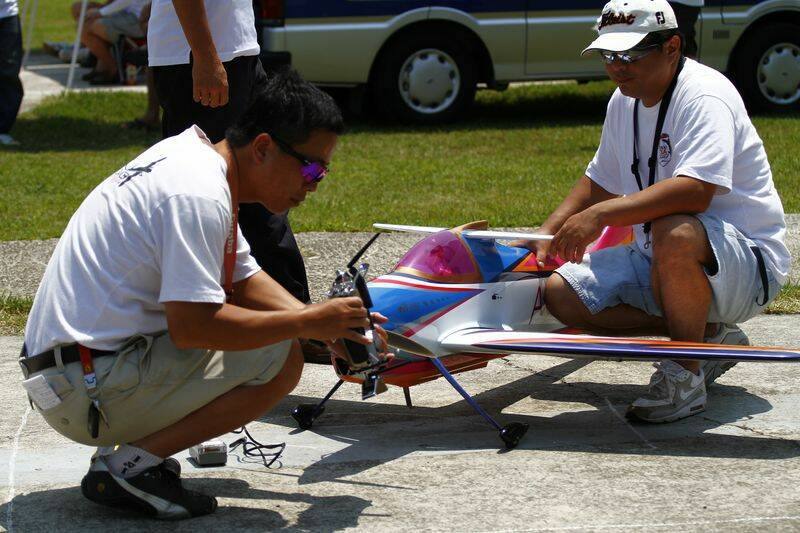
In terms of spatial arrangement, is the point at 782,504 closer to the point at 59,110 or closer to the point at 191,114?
the point at 191,114

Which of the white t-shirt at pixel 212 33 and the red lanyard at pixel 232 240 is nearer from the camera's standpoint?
the red lanyard at pixel 232 240

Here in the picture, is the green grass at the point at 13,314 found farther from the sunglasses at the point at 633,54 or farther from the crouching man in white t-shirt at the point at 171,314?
the sunglasses at the point at 633,54

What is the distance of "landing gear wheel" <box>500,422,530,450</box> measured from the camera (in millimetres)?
3918

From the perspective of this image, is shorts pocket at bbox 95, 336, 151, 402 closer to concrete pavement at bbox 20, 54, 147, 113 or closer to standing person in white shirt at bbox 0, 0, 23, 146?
standing person in white shirt at bbox 0, 0, 23, 146

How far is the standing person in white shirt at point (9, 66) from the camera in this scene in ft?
31.1

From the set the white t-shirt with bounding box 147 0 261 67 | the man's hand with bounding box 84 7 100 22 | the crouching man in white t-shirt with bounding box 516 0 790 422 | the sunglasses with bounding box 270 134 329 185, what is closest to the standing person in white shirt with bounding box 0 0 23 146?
the man's hand with bounding box 84 7 100 22

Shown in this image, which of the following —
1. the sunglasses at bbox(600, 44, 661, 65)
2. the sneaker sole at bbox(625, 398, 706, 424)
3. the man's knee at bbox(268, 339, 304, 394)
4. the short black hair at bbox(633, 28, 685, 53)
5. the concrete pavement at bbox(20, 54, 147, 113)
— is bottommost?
the concrete pavement at bbox(20, 54, 147, 113)

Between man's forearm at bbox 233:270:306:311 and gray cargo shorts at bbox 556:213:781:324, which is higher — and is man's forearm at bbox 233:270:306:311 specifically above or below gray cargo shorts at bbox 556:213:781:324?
above

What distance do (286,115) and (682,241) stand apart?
151 cm

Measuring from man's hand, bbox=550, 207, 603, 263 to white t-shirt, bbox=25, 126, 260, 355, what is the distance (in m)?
1.36

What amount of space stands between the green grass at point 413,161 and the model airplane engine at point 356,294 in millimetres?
3584

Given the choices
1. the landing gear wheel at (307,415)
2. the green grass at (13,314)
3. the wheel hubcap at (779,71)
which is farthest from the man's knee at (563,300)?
the wheel hubcap at (779,71)

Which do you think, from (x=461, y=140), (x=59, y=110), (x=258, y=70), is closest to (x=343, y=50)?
(x=461, y=140)

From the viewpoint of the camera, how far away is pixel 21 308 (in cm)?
561
